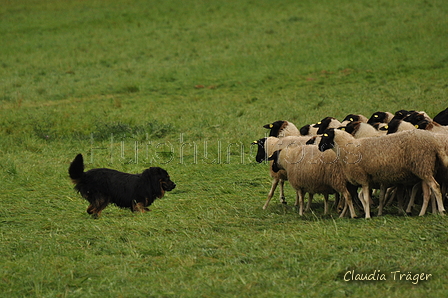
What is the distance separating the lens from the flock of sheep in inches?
318

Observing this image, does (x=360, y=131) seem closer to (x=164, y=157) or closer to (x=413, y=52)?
(x=164, y=157)

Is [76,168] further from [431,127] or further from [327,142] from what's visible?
[431,127]

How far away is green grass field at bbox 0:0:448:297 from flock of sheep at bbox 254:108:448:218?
41 cm

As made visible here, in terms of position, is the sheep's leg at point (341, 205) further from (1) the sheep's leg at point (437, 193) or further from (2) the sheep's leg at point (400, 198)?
(1) the sheep's leg at point (437, 193)

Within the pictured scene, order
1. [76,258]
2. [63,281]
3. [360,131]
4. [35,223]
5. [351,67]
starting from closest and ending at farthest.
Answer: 1. [63,281]
2. [76,258]
3. [35,223]
4. [360,131]
5. [351,67]

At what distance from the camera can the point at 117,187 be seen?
9.52 m

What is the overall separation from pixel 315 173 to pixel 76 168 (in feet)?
12.0

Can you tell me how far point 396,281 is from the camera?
5934 millimetres

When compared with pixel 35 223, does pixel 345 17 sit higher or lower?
higher

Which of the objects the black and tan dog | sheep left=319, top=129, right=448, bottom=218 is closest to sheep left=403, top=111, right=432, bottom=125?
sheep left=319, top=129, right=448, bottom=218

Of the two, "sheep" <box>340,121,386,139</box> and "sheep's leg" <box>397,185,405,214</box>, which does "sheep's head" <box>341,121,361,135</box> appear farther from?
"sheep's leg" <box>397,185,405,214</box>

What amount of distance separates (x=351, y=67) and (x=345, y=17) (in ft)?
25.8

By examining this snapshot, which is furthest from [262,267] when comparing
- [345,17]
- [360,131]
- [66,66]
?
[345,17]

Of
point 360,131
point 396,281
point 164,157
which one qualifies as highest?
point 360,131
